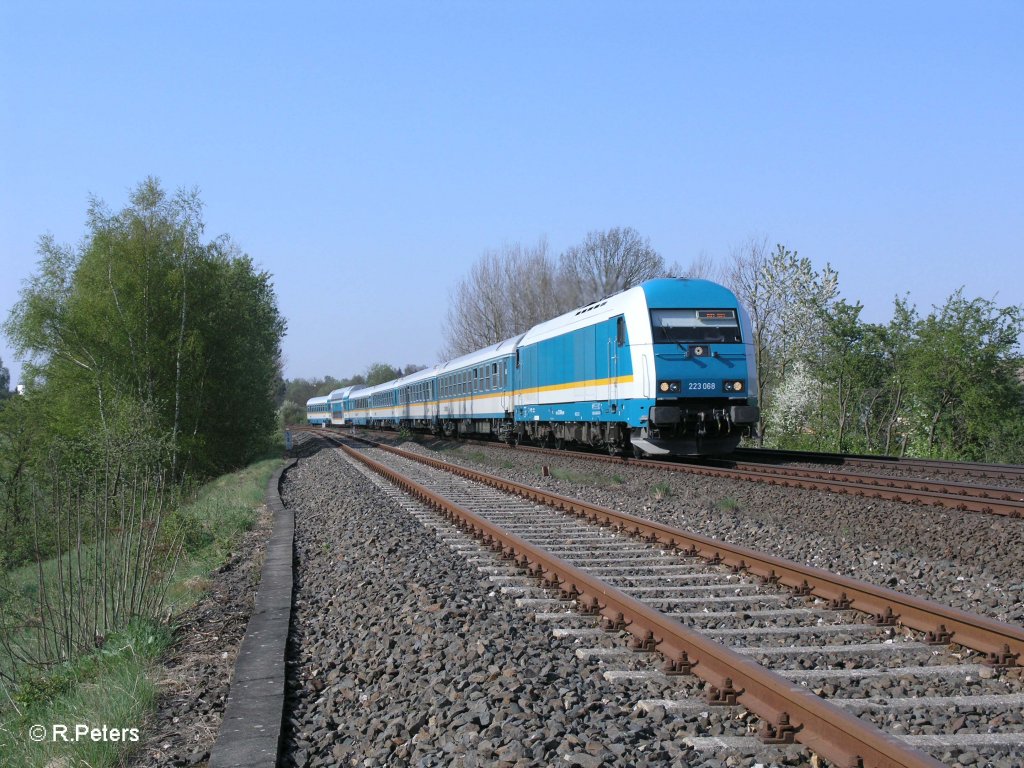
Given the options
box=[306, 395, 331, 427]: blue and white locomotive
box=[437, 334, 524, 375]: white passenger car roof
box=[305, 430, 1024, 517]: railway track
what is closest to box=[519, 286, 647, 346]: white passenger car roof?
box=[437, 334, 524, 375]: white passenger car roof

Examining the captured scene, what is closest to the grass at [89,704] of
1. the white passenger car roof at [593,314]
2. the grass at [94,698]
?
the grass at [94,698]

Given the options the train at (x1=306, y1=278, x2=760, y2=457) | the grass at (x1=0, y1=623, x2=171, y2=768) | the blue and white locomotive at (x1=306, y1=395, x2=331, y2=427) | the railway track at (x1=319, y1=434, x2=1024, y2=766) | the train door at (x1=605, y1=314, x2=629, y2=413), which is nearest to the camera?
the railway track at (x1=319, y1=434, x2=1024, y2=766)

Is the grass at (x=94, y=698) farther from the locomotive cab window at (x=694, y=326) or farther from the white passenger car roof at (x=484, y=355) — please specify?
A: the white passenger car roof at (x=484, y=355)

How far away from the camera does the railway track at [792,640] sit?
3602 mm

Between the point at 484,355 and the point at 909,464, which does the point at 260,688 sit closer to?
the point at 909,464

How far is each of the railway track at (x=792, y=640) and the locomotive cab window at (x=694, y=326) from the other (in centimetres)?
786

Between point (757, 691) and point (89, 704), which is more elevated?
point (757, 691)

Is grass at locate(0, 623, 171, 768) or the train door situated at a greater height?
the train door

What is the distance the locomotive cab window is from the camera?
52.8 feet

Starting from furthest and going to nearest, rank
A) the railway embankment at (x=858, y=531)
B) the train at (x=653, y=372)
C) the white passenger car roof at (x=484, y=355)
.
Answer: the white passenger car roof at (x=484, y=355) < the train at (x=653, y=372) < the railway embankment at (x=858, y=531)

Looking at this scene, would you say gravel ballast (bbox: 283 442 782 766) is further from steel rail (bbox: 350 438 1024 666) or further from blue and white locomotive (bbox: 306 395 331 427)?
blue and white locomotive (bbox: 306 395 331 427)

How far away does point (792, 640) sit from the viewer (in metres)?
5.14

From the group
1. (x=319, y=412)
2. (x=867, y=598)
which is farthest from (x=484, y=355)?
(x=319, y=412)

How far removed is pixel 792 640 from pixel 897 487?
792 centimetres
